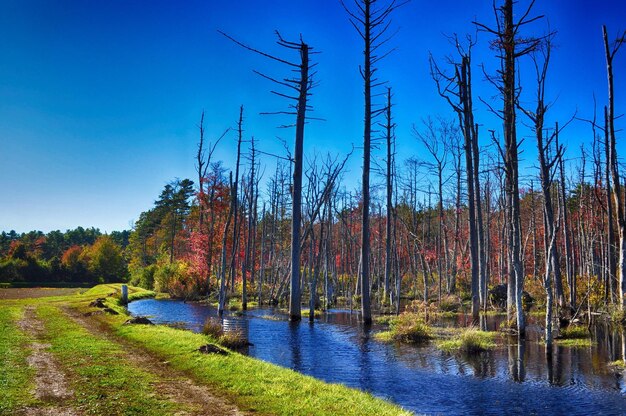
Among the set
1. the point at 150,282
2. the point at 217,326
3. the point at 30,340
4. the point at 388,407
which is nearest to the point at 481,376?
the point at 388,407

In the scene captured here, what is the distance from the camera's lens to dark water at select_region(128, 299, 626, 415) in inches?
356

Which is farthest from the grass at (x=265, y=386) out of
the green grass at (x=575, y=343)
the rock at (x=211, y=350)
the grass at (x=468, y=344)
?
the green grass at (x=575, y=343)

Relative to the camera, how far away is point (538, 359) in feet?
43.5

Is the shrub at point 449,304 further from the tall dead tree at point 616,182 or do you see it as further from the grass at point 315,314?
the tall dead tree at point 616,182

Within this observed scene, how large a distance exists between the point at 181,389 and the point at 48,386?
96.4 inches

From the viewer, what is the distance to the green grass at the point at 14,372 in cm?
726

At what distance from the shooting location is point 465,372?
Answer: 11.8m

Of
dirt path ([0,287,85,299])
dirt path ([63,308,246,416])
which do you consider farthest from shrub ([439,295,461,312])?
dirt path ([0,287,85,299])

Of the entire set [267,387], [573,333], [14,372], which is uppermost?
[14,372]

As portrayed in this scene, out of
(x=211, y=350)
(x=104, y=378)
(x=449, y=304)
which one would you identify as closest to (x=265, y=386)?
(x=104, y=378)

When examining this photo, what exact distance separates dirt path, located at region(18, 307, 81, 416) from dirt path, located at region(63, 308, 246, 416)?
1589 millimetres

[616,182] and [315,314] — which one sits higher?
[616,182]

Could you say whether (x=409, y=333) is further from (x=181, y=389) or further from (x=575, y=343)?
(x=181, y=389)

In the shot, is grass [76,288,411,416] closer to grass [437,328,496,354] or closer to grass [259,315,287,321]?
grass [437,328,496,354]
